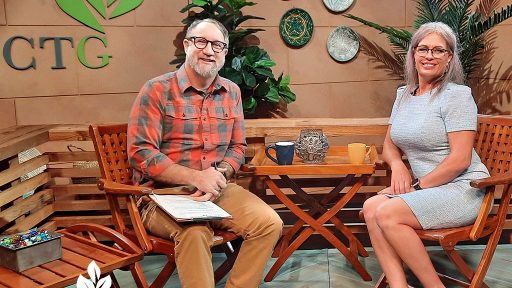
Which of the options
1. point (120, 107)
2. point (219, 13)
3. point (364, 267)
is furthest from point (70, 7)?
point (364, 267)

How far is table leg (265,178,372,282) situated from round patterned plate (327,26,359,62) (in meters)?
2.34

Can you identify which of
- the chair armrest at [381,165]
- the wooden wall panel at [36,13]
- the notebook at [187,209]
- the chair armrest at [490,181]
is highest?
the wooden wall panel at [36,13]

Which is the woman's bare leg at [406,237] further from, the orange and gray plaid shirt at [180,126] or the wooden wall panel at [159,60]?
the wooden wall panel at [159,60]

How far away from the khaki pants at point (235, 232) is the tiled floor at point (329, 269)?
23.7 inches

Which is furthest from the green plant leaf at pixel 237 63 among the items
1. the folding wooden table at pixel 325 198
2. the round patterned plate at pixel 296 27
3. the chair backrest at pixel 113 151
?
the chair backrest at pixel 113 151

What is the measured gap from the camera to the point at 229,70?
464 centimetres

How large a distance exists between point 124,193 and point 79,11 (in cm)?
268

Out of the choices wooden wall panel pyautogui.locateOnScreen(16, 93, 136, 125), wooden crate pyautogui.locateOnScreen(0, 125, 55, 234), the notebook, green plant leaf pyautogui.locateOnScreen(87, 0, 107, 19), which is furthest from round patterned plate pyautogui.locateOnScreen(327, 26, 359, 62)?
the notebook

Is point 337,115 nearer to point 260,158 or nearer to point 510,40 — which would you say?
point 510,40

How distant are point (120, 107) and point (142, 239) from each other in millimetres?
2665

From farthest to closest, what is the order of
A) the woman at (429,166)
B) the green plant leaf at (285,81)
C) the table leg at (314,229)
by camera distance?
the green plant leaf at (285,81), the table leg at (314,229), the woman at (429,166)

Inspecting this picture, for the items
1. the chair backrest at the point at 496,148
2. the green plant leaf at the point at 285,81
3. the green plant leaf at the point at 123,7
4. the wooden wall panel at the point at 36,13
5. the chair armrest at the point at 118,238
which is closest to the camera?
the chair armrest at the point at 118,238

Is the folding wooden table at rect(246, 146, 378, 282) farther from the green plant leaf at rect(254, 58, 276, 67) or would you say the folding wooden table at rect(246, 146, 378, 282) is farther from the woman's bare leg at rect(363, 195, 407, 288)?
the green plant leaf at rect(254, 58, 276, 67)

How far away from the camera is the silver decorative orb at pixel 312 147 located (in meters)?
3.06
